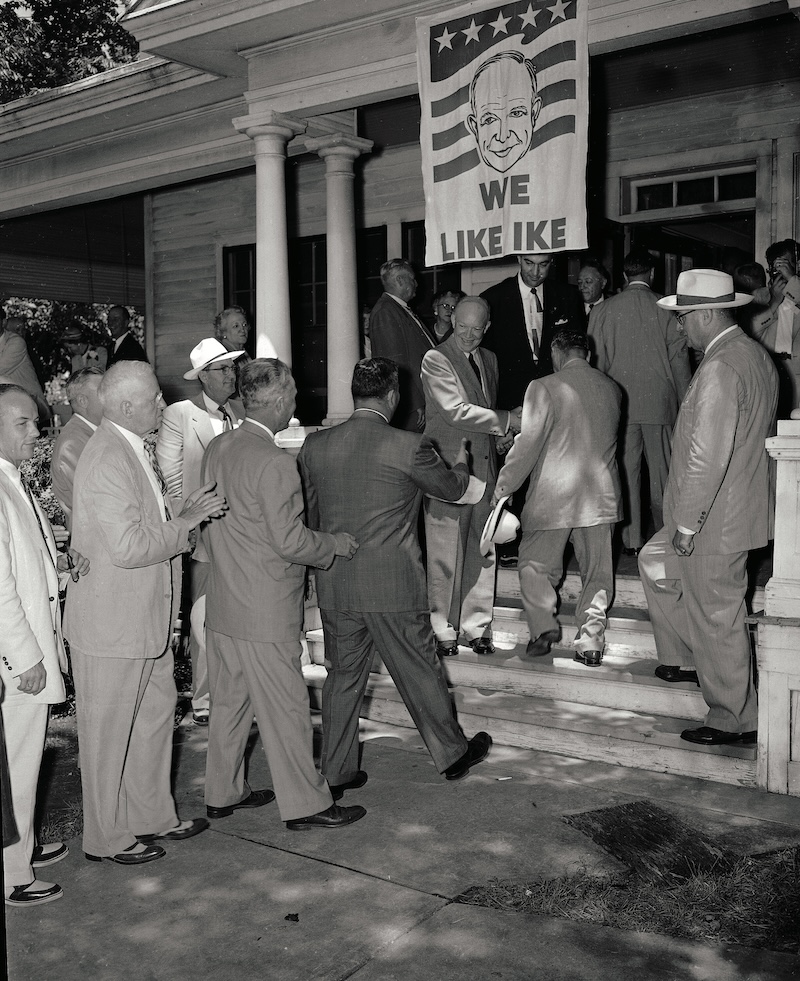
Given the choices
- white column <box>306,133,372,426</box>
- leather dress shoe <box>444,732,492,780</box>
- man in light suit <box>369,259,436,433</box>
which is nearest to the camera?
leather dress shoe <box>444,732,492,780</box>

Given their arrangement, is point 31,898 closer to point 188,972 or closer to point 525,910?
point 188,972

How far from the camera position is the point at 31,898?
13.1ft

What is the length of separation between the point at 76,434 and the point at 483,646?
2.72 meters

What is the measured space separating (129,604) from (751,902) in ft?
8.90

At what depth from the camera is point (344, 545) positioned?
15.6 feet

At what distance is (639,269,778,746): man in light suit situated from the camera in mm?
5016

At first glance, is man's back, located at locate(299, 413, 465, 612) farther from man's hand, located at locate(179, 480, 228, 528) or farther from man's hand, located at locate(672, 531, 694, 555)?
man's hand, located at locate(672, 531, 694, 555)

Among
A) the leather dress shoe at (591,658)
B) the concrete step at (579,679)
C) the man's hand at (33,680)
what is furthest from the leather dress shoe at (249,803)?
the leather dress shoe at (591,658)

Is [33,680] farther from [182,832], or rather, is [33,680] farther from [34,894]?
[182,832]

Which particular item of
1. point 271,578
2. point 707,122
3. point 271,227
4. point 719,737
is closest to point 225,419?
point 271,578

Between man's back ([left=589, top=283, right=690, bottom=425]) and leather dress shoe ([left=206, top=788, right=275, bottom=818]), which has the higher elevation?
man's back ([left=589, top=283, right=690, bottom=425])

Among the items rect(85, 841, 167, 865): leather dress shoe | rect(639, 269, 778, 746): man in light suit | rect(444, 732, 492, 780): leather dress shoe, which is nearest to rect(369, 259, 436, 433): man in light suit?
rect(639, 269, 778, 746): man in light suit

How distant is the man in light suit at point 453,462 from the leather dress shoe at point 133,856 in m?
2.35

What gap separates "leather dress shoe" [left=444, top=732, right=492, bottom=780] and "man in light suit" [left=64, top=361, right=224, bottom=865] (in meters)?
1.50
